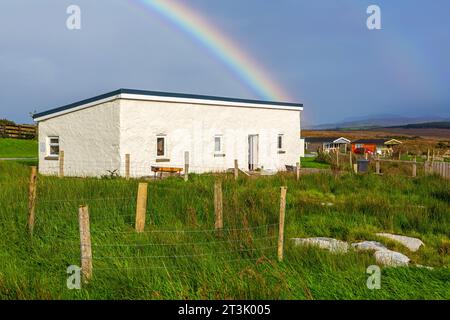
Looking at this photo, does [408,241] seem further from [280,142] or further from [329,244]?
[280,142]

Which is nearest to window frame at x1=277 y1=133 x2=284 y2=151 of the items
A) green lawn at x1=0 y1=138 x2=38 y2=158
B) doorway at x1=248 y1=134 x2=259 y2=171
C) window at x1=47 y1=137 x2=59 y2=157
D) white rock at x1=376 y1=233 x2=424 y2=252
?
doorway at x1=248 y1=134 x2=259 y2=171

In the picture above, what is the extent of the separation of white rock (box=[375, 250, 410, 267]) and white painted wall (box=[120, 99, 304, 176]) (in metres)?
15.4

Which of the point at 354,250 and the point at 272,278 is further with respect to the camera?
the point at 354,250

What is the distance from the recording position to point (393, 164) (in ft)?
96.3

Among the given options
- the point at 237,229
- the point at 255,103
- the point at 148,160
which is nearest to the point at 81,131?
the point at 148,160

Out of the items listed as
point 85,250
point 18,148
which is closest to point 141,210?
point 85,250

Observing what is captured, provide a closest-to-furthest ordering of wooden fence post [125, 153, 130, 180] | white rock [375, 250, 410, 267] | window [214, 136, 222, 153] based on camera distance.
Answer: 1. white rock [375, 250, 410, 267]
2. wooden fence post [125, 153, 130, 180]
3. window [214, 136, 222, 153]

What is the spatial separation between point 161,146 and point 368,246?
52.7 ft

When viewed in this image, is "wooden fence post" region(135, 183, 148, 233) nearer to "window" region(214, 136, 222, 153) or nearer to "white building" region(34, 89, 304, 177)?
"white building" region(34, 89, 304, 177)

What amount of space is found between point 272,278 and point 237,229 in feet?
6.73

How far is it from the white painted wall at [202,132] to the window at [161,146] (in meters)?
0.24

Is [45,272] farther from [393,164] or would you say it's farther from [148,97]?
[393,164]

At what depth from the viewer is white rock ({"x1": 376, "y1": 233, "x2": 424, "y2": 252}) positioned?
8.46 meters
